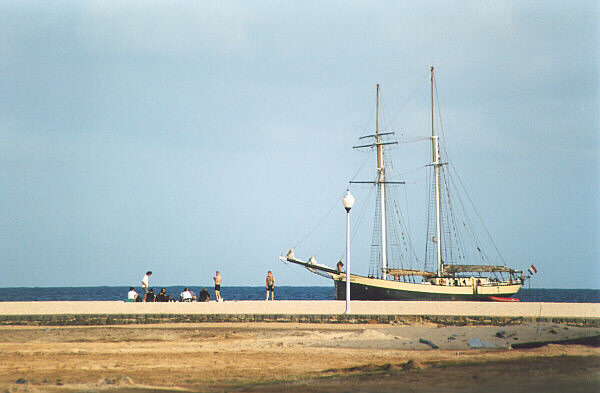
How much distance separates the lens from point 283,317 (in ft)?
71.4

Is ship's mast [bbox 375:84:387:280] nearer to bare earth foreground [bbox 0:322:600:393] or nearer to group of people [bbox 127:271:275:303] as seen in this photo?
group of people [bbox 127:271:275:303]

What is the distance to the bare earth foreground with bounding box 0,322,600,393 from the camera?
31.2 ft

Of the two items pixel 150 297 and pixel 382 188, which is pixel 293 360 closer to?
pixel 150 297

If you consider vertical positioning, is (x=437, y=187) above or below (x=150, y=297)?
above

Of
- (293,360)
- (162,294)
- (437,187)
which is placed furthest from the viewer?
(437,187)

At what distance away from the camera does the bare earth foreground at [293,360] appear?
374 inches

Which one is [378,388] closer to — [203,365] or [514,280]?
[203,365]

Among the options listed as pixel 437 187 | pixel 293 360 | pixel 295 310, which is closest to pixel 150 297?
pixel 295 310

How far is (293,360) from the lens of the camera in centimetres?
1256

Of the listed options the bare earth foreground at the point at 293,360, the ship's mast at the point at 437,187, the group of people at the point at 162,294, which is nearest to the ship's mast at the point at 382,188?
the ship's mast at the point at 437,187

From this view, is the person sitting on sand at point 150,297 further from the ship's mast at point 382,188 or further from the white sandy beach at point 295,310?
the ship's mast at point 382,188

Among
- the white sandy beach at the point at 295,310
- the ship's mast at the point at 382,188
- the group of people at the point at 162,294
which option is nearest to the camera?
the white sandy beach at the point at 295,310

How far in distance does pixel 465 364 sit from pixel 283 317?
35.6 ft

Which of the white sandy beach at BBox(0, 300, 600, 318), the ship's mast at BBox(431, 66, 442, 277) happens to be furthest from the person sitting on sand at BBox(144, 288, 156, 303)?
the ship's mast at BBox(431, 66, 442, 277)
